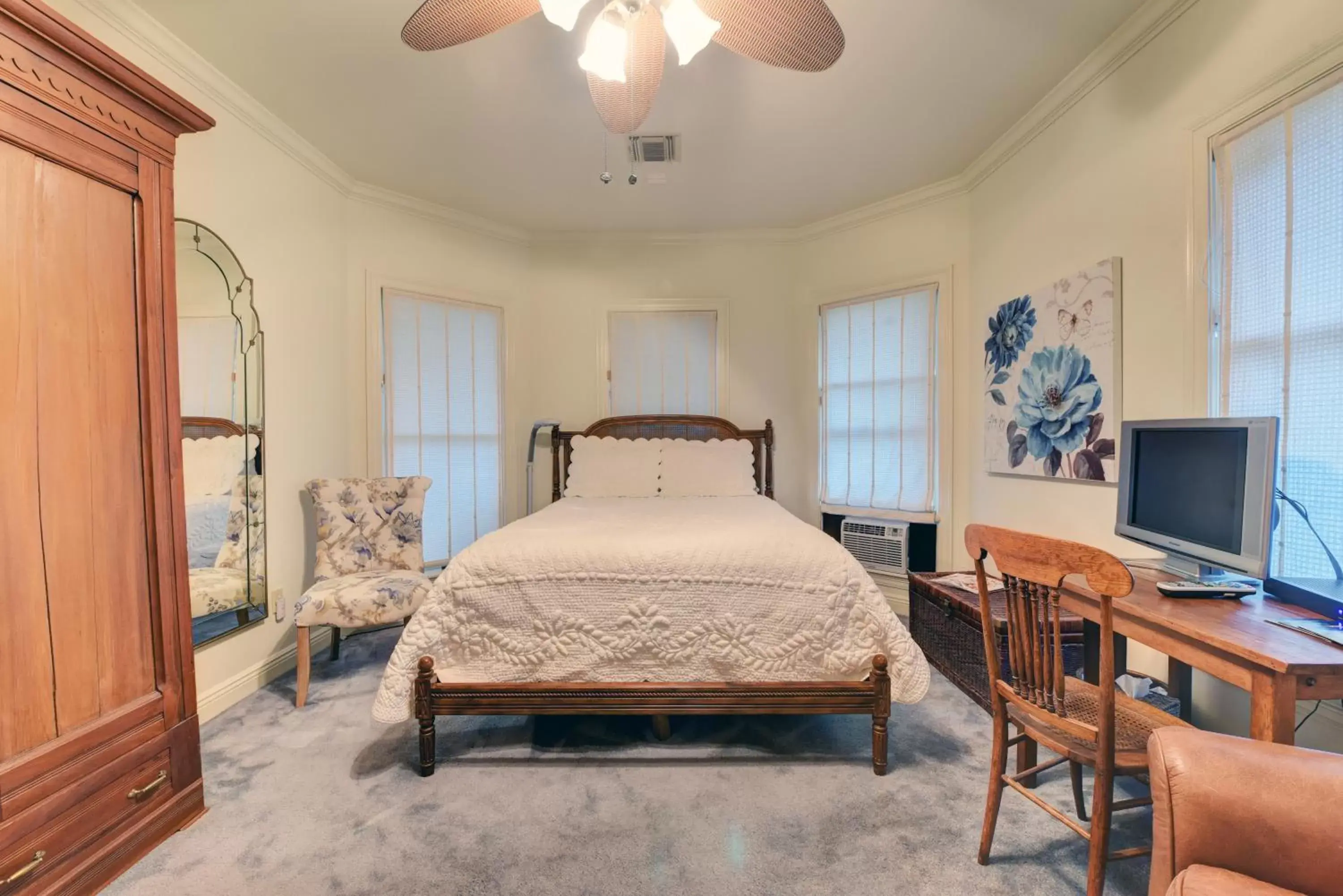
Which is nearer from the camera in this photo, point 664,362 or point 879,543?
point 879,543

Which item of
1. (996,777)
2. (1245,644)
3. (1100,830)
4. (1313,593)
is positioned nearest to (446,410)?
(996,777)

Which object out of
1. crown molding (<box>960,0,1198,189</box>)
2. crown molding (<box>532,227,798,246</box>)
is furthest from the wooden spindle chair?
crown molding (<box>532,227,798,246</box>)

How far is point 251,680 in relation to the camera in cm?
259

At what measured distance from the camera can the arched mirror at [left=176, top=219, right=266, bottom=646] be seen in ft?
7.45

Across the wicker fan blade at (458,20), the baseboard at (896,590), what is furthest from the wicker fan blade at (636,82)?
the baseboard at (896,590)

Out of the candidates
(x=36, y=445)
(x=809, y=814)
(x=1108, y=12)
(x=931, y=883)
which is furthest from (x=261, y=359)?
(x=1108, y=12)

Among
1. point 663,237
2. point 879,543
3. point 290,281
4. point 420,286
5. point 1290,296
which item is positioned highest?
point 663,237

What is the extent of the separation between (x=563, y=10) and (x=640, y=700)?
2132 mm

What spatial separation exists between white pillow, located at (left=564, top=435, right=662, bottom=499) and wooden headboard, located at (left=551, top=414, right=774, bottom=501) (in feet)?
0.74

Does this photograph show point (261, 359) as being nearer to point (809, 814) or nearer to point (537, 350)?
point (537, 350)

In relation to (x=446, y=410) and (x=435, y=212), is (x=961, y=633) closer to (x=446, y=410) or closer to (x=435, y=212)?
(x=446, y=410)

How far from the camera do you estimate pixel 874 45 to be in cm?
219

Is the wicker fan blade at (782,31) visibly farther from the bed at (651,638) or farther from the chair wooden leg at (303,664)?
the chair wooden leg at (303,664)

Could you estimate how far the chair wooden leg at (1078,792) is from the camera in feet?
5.22
